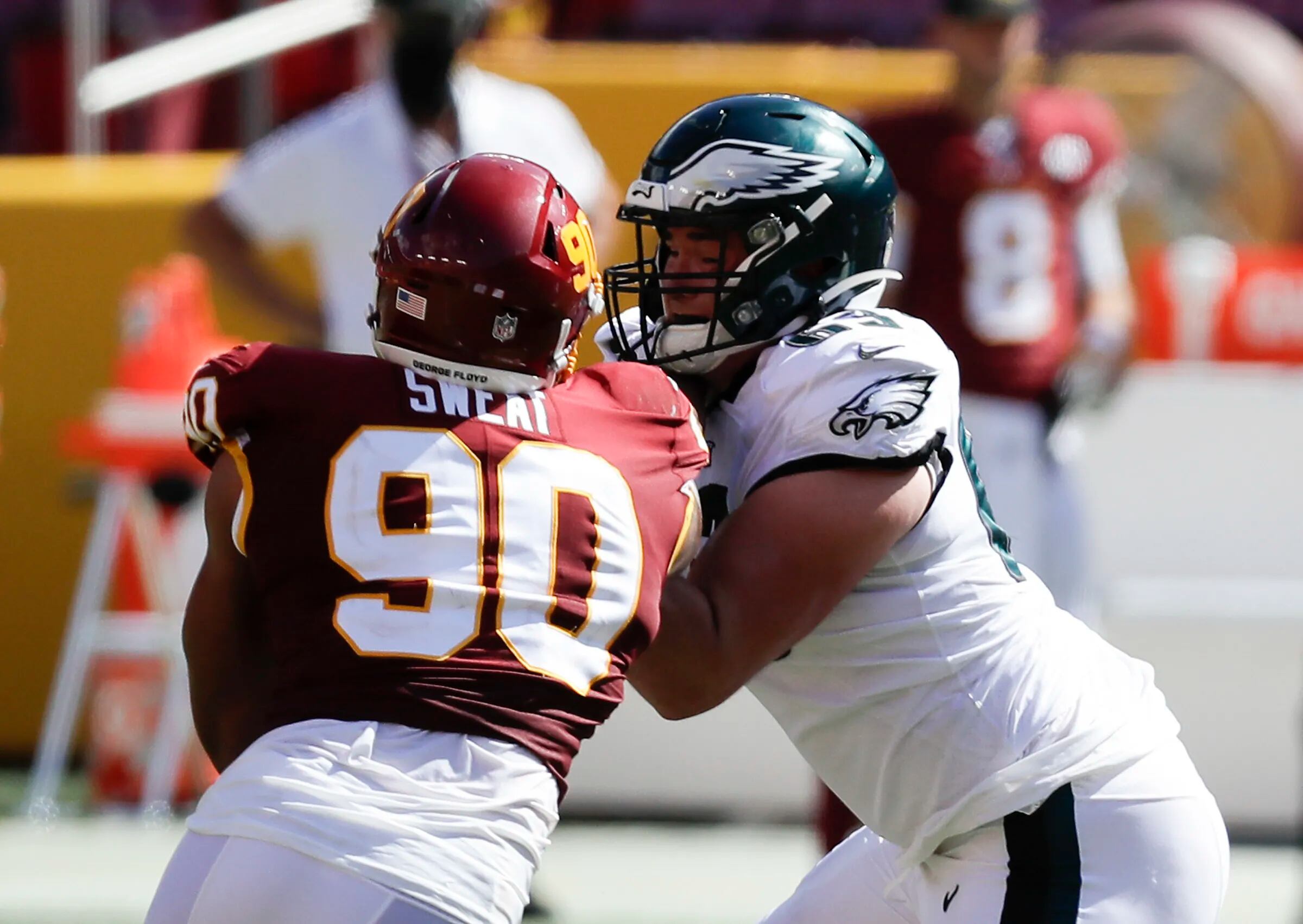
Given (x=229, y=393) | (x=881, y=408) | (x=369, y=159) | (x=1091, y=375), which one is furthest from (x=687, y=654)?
(x=1091, y=375)

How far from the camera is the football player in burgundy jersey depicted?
205 cm

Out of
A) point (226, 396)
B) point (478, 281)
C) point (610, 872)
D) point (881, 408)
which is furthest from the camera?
point (610, 872)

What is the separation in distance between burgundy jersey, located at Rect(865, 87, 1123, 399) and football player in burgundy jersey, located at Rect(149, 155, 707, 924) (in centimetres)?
293

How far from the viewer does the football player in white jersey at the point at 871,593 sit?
2.33 meters

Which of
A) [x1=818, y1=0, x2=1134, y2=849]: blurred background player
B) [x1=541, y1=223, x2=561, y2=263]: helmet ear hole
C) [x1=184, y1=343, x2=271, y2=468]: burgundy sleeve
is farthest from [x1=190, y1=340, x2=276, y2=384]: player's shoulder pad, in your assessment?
[x1=818, y1=0, x2=1134, y2=849]: blurred background player

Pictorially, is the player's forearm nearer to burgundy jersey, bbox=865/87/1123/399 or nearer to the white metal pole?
burgundy jersey, bbox=865/87/1123/399

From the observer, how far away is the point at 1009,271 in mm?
5105

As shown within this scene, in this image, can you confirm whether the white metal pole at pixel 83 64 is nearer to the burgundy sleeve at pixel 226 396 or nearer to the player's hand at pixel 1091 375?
the player's hand at pixel 1091 375

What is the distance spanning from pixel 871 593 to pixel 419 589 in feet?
1.96

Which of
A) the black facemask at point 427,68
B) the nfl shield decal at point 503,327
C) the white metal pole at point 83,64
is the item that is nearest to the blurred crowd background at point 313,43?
the white metal pole at point 83,64

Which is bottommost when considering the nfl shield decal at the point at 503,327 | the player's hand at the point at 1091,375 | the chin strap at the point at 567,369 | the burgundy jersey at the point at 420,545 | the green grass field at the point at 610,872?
the green grass field at the point at 610,872

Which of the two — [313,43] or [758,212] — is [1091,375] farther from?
[313,43]

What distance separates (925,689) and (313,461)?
800 mm

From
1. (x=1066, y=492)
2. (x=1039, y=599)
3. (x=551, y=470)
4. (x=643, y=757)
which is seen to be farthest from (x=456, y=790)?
(x=643, y=757)
